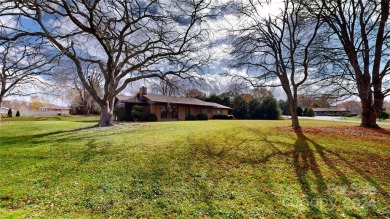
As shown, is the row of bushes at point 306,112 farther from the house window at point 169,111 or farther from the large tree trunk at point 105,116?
the large tree trunk at point 105,116

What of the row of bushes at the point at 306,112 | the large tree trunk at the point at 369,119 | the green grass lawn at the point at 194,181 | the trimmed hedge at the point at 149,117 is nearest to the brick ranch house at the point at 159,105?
the trimmed hedge at the point at 149,117

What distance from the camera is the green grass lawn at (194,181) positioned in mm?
3803

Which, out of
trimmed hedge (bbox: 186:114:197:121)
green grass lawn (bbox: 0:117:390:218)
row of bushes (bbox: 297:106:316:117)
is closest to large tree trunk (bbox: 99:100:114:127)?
green grass lawn (bbox: 0:117:390:218)

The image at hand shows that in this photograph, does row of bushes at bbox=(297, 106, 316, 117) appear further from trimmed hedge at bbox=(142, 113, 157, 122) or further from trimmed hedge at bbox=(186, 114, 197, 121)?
trimmed hedge at bbox=(142, 113, 157, 122)

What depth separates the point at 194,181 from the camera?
487cm

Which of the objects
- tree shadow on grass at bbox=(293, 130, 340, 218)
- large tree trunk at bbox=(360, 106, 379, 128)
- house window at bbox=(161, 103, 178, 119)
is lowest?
tree shadow on grass at bbox=(293, 130, 340, 218)

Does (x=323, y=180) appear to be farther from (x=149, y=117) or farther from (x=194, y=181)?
(x=149, y=117)

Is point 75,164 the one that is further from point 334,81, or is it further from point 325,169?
point 334,81

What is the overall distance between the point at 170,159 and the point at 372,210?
16.2 feet

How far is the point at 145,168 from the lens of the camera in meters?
5.52

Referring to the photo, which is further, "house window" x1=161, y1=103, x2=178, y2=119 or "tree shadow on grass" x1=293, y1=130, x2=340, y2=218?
"house window" x1=161, y1=103, x2=178, y2=119

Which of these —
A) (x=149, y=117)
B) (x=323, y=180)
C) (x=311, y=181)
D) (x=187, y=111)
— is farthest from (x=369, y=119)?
(x=187, y=111)

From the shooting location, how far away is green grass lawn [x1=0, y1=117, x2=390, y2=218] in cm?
380

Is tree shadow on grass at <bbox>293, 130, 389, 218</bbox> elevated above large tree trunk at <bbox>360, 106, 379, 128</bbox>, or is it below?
below
